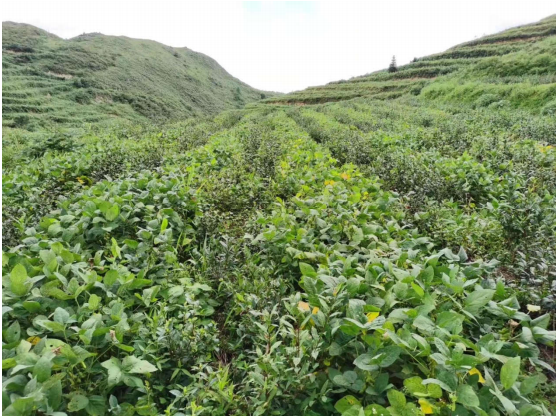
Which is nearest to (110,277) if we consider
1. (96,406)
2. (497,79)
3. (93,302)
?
(93,302)

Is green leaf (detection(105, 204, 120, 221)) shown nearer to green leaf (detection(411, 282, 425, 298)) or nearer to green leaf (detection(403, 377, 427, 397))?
green leaf (detection(411, 282, 425, 298))

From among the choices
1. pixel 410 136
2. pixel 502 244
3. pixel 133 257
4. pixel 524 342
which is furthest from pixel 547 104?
pixel 133 257

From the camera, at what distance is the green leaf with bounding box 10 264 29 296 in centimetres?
206

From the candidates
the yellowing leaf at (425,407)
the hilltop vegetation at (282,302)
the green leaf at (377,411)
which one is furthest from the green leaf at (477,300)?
the green leaf at (377,411)

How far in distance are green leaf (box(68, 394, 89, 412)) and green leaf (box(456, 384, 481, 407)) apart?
1910 millimetres

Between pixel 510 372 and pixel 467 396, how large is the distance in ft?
0.97

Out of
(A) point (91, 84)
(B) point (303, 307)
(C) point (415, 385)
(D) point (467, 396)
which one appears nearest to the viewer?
(D) point (467, 396)

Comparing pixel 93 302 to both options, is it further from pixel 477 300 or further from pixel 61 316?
pixel 477 300

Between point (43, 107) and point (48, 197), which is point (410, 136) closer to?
point (48, 197)

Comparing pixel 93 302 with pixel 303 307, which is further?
pixel 303 307

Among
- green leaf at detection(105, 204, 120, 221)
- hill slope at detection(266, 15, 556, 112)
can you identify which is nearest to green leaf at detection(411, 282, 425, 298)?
green leaf at detection(105, 204, 120, 221)

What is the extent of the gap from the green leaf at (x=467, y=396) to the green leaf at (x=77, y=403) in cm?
191

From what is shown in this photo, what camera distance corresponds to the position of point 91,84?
54.5 m

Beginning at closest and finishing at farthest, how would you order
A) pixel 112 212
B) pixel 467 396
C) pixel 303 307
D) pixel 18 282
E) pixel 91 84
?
pixel 467 396 < pixel 18 282 < pixel 303 307 < pixel 112 212 < pixel 91 84
